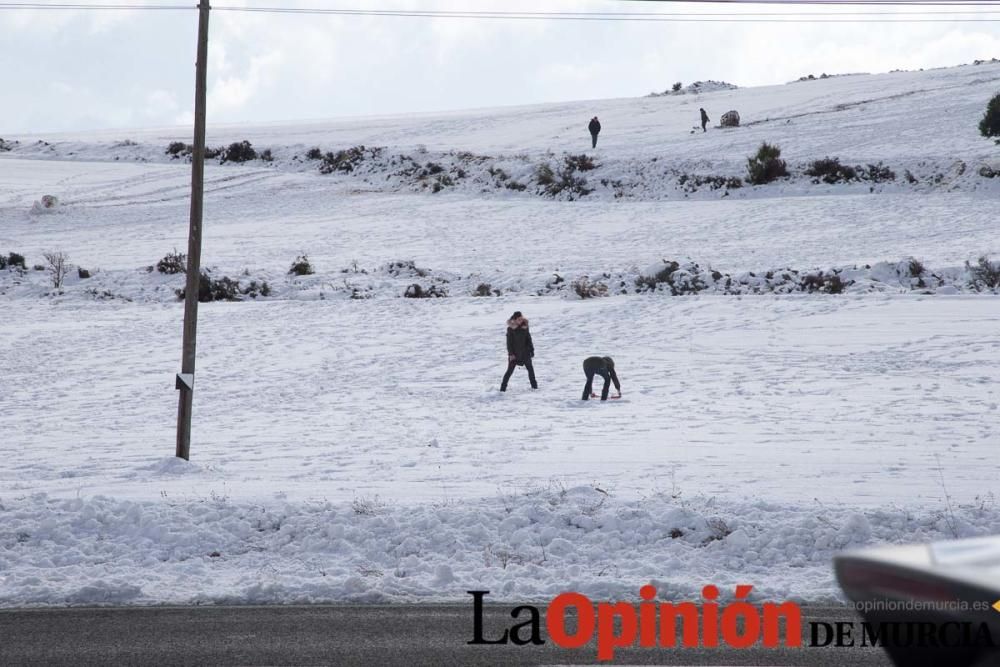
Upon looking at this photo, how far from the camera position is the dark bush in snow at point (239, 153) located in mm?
56750

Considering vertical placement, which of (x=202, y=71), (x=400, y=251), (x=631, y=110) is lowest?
(x=400, y=251)

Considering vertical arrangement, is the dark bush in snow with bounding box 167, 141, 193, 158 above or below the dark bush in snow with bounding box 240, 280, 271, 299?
above

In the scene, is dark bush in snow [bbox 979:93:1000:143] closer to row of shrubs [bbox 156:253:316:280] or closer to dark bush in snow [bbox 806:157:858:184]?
dark bush in snow [bbox 806:157:858:184]

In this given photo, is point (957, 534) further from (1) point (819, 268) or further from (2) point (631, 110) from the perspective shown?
(2) point (631, 110)

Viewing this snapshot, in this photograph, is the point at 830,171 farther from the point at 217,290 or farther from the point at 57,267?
the point at 57,267

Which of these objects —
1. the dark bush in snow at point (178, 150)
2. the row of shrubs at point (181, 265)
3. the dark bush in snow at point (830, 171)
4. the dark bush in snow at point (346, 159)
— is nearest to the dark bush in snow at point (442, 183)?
the dark bush in snow at point (346, 159)

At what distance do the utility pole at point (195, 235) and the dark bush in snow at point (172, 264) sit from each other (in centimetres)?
1901

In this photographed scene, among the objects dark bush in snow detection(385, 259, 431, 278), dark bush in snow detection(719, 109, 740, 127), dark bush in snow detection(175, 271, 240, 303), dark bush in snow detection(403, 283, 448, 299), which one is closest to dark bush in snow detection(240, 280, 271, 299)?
dark bush in snow detection(175, 271, 240, 303)

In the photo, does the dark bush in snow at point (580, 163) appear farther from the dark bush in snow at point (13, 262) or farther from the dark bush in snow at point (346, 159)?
the dark bush in snow at point (13, 262)

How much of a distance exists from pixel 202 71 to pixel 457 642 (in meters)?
9.39

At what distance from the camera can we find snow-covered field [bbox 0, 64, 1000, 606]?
9.06 metres

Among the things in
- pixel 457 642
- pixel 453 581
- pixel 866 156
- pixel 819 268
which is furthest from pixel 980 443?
pixel 866 156

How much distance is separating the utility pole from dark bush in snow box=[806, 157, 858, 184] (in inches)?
1286

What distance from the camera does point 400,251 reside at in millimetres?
34344
